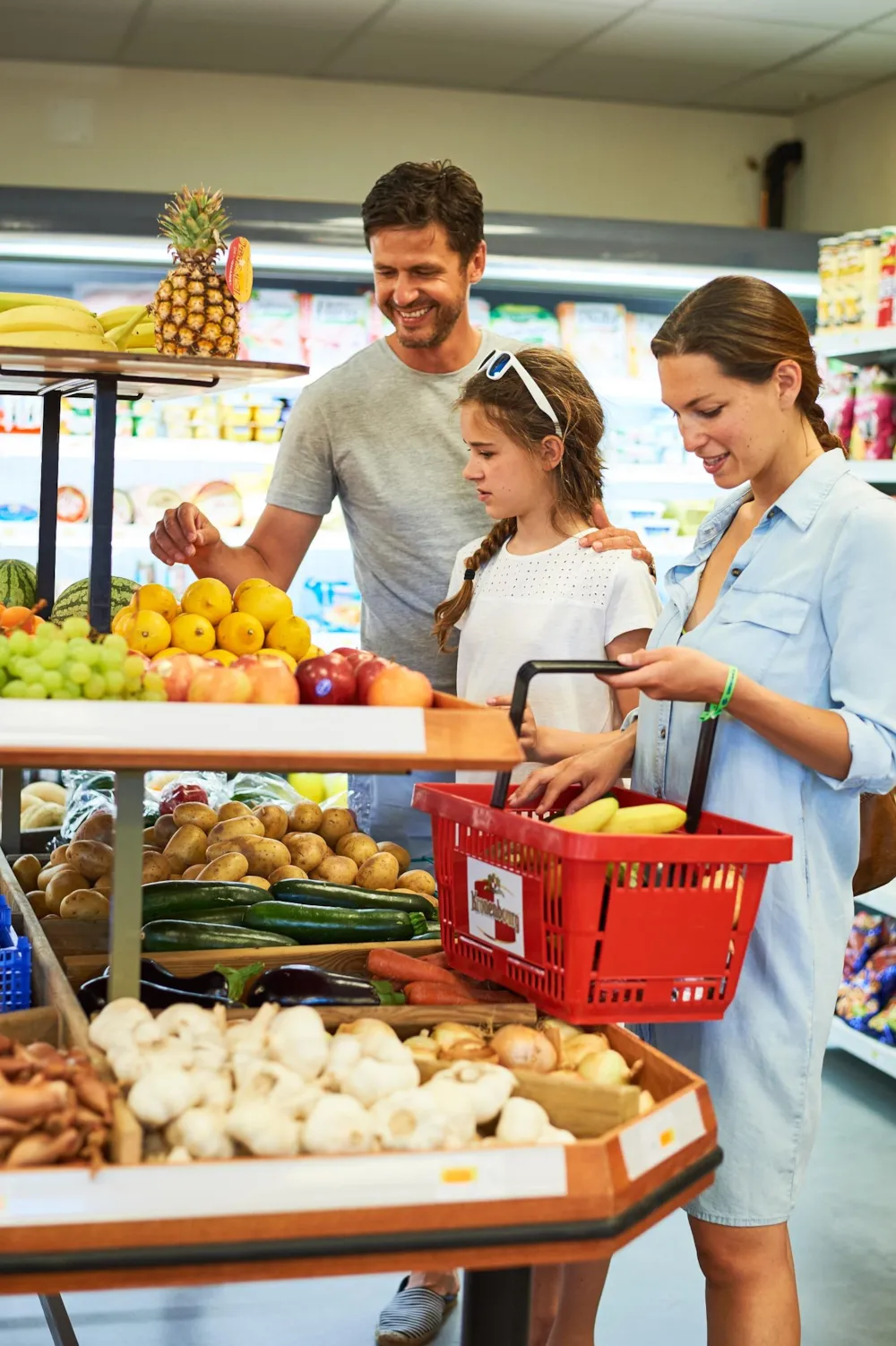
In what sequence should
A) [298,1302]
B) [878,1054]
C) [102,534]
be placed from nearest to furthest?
[102,534] < [298,1302] < [878,1054]

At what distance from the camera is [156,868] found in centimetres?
275

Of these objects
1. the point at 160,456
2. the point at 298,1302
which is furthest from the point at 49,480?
the point at 160,456

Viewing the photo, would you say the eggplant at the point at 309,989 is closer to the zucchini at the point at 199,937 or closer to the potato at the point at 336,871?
the zucchini at the point at 199,937

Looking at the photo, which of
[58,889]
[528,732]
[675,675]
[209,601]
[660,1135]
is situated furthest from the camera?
[58,889]

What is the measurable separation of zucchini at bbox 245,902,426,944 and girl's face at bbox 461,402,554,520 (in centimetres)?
85

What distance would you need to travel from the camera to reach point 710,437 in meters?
2.12

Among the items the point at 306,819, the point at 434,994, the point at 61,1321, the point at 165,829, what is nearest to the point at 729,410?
the point at 434,994

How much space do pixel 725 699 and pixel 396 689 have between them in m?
0.46

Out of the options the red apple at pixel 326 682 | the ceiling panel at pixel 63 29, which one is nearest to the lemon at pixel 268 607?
the red apple at pixel 326 682

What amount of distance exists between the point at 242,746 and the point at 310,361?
13.0ft

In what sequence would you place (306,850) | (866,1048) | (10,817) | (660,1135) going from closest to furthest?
1. (660,1135)
2. (306,850)
3. (10,817)
4. (866,1048)

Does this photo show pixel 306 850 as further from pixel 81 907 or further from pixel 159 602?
pixel 159 602

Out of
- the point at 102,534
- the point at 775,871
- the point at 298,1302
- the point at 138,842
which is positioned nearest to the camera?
the point at 138,842

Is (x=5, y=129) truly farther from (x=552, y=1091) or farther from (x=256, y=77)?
(x=552, y=1091)
